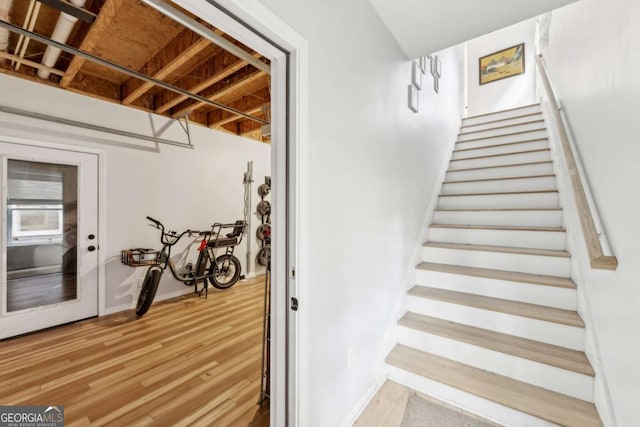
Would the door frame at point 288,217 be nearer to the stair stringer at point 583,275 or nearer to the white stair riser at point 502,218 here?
the stair stringer at point 583,275

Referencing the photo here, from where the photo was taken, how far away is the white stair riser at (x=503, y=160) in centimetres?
307

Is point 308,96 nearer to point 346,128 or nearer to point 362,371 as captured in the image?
point 346,128

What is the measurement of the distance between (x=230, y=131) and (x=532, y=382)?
200 inches

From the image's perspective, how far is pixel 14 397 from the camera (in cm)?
186

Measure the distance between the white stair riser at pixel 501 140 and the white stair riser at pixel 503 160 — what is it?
372mm

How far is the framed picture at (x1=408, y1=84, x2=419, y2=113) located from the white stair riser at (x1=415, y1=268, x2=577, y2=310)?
4.99 feet

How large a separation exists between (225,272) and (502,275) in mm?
3744

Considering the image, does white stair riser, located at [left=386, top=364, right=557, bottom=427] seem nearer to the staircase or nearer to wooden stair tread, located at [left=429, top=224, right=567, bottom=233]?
the staircase

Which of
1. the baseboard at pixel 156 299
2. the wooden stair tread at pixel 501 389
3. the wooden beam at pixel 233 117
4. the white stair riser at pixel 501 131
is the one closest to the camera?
the wooden stair tread at pixel 501 389

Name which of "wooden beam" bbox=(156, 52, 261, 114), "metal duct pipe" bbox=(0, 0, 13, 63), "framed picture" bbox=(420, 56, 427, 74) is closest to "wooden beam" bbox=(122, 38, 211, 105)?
"wooden beam" bbox=(156, 52, 261, 114)

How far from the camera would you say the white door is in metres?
2.71

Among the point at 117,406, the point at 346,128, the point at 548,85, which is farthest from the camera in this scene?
the point at 548,85

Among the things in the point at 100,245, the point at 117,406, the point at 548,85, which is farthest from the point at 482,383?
the point at 100,245

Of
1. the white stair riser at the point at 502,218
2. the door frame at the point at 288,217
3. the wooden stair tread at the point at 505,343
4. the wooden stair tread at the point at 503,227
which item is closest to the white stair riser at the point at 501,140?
the white stair riser at the point at 502,218
